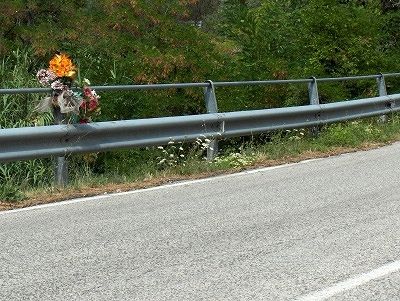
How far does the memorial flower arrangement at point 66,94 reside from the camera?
29.4ft

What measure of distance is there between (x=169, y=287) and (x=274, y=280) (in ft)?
2.28

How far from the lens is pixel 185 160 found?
1065 cm

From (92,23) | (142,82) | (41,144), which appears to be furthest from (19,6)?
(41,144)

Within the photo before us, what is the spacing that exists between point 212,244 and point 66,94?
3406 millimetres

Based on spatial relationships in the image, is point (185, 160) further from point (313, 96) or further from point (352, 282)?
point (352, 282)

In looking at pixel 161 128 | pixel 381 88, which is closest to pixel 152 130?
pixel 161 128

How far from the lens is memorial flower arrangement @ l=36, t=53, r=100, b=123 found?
8.95 meters

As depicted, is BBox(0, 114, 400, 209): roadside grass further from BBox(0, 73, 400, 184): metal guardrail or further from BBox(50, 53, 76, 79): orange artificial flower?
BBox(50, 53, 76, 79): orange artificial flower

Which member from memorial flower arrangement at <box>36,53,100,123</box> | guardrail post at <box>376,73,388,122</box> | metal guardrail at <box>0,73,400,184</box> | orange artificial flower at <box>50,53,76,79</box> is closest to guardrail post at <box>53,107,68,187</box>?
metal guardrail at <box>0,73,400,184</box>

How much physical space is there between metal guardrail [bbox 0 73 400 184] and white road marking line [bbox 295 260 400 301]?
4217mm

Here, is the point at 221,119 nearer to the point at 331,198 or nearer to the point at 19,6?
the point at 331,198

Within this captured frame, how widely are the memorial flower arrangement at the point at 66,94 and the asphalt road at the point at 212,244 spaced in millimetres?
1161

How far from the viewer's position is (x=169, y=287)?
5090mm

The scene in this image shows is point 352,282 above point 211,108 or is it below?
below
